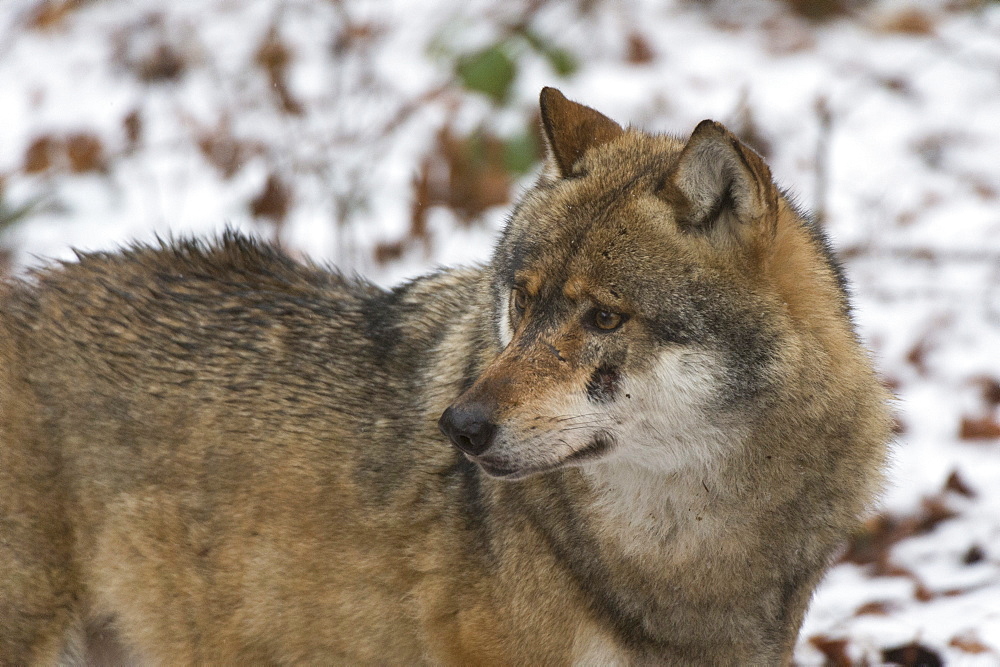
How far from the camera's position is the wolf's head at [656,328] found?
10.8 feet

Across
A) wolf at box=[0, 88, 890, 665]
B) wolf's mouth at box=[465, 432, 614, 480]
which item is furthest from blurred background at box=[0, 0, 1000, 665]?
wolf's mouth at box=[465, 432, 614, 480]

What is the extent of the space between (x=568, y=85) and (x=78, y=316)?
6.27m

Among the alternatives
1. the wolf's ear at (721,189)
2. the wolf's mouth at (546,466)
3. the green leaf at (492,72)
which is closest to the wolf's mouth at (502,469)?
the wolf's mouth at (546,466)

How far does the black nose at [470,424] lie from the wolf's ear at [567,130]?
98cm

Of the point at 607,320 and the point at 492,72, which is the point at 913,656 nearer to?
the point at 607,320

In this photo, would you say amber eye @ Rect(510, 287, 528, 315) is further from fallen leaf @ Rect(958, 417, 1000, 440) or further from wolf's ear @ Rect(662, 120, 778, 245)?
fallen leaf @ Rect(958, 417, 1000, 440)

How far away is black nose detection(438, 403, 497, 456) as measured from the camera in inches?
128

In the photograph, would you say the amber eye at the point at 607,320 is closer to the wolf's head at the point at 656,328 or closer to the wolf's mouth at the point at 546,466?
the wolf's head at the point at 656,328

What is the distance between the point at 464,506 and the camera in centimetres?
383

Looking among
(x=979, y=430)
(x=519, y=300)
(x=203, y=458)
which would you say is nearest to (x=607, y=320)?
(x=519, y=300)

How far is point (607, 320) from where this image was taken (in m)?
3.37

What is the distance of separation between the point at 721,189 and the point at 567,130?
0.74 m

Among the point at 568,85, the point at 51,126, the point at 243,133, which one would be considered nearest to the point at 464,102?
the point at 568,85

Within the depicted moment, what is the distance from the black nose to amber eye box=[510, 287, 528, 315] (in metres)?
0.42
